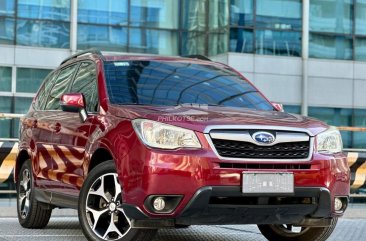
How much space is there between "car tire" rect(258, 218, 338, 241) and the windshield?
1137mm

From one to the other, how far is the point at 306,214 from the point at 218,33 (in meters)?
25.9

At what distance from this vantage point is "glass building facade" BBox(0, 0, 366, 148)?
31.0m

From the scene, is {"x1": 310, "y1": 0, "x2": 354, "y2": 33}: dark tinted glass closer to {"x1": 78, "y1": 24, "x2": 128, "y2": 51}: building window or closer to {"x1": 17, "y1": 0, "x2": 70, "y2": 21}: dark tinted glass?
{"x1": 78, "y1": 24, "x2": 128, "y2": 51}: building window

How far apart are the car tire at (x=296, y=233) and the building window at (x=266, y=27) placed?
927 inches

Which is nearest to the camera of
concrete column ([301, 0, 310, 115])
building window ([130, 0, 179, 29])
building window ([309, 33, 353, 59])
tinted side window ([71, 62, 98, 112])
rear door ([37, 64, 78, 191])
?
tinted side window ([71, 62, 98, 112])

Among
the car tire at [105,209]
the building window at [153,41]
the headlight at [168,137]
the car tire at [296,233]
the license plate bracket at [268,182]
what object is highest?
Result: the building window at [153,41]

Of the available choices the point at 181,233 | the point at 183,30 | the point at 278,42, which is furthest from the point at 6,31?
the point at 181,233

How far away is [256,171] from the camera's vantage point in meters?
6.12

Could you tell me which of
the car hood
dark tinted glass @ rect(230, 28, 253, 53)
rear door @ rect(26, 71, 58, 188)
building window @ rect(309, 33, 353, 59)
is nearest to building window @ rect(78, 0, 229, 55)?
dark tinted glass @ rect(230, 28, 253, 53)

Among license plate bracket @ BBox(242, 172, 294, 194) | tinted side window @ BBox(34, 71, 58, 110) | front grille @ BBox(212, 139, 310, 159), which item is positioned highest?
tinted side window @ BBox(34, 71, 58, 110)

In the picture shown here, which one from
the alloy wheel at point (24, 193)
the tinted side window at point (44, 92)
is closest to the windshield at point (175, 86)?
the tinted side window at point (44, 92)

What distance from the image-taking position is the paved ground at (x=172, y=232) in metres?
8.14

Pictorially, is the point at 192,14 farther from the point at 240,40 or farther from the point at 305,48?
the point at 305,48

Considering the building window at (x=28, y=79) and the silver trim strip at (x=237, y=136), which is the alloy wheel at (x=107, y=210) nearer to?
the silver trim strip at (x=237, y=136)
